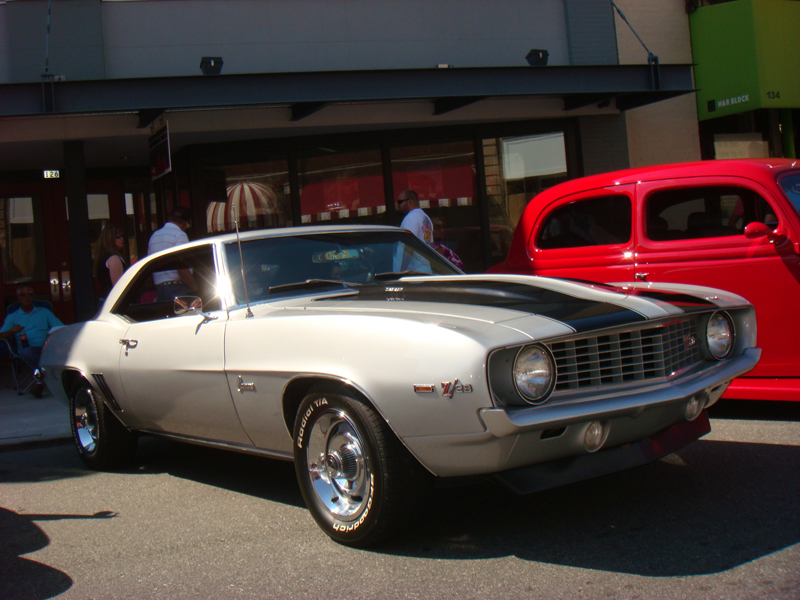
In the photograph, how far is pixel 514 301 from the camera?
3602 mm

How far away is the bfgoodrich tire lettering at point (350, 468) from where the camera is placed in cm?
329

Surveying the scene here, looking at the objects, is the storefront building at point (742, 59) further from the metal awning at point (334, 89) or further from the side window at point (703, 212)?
the side window at point (703, 212)

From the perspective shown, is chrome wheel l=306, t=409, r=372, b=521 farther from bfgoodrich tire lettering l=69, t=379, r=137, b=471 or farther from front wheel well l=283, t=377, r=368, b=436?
bfgoodrich tire lettering l=69, t=379, r=137, b=471

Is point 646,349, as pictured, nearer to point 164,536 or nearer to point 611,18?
point 164,536

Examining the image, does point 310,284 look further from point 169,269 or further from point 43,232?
point 43,232

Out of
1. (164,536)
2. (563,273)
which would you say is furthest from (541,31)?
(164,536)

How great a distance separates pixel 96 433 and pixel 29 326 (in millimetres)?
4384

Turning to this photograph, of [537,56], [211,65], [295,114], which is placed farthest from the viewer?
[537,56]

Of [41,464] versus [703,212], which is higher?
[703,212]

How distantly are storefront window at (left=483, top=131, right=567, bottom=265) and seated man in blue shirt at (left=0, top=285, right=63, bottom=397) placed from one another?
19.6 feet

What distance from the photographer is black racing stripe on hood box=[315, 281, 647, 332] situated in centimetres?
339

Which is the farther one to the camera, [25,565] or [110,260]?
[110,260]

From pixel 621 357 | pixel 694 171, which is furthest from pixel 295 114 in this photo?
pixel 621 357

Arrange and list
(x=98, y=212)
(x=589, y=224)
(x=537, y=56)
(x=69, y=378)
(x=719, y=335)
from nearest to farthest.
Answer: (x=719, y=335) < (x=69, y=378) < (x=589, y=224) < (x=537, y=56) < (x=98, y=212)
